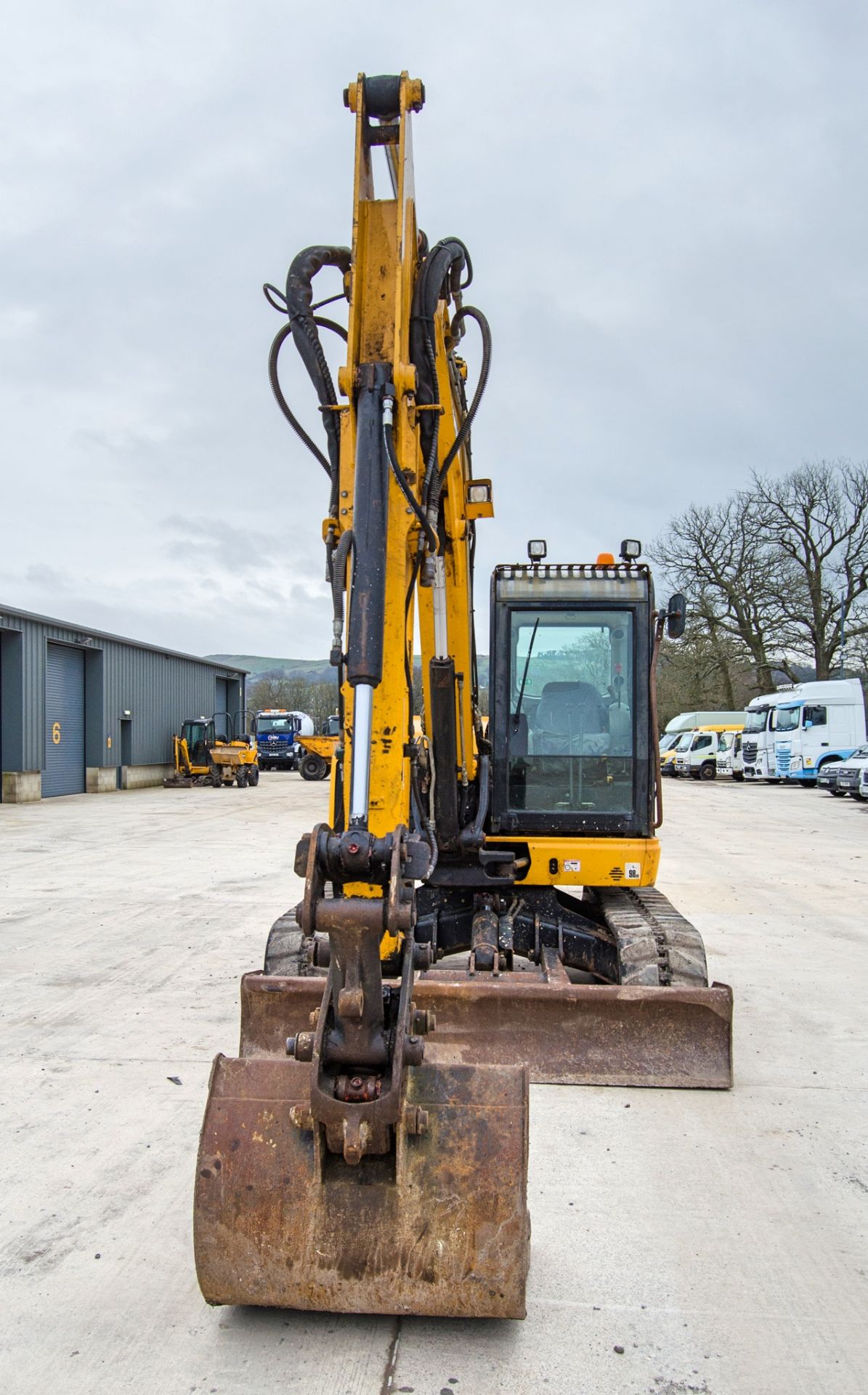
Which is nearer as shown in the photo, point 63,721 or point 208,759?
point 63,721

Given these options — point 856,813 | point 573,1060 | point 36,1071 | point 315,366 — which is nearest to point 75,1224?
point 36,1071

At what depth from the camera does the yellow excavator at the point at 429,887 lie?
9.26 feet

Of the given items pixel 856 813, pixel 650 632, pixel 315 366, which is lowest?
pixel 856 813

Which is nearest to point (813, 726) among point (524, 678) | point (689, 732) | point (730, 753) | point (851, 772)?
point (851, 772)

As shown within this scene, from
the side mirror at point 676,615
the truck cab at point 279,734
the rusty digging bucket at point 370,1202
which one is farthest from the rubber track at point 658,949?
the truck cab at point 279,734

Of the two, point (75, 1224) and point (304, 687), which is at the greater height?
point (304, 687)

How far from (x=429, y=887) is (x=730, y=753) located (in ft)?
107

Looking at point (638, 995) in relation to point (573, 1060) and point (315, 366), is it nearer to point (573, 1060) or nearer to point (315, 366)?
point (573, 1060)

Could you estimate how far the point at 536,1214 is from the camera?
364 centimetres

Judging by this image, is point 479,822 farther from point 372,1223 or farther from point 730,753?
point 730,753

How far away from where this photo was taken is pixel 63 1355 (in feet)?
9.21

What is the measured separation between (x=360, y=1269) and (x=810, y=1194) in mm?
1904

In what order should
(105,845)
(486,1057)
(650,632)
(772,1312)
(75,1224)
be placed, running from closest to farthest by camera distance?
1. (772,1312)
2. (75,1224)
3. (486,1057)
4. (650,632)
5. (105,845)

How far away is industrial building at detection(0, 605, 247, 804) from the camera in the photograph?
81.7ft
